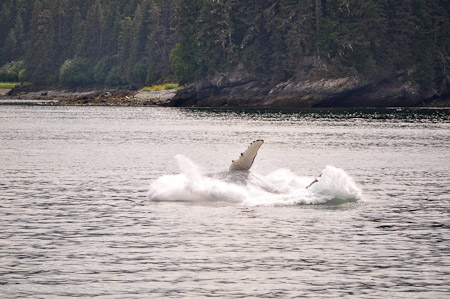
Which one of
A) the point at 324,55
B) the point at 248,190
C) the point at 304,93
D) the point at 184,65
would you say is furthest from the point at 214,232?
the point at 184,65

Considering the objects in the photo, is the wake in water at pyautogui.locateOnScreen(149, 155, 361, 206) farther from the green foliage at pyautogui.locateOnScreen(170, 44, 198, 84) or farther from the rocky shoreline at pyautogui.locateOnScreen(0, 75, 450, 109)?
the green foliage at pyautogui.locateOnScreen(170, 44, 198, 84)

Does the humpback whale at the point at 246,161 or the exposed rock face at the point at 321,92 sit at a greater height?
the exposed rock face at the point at 321,92

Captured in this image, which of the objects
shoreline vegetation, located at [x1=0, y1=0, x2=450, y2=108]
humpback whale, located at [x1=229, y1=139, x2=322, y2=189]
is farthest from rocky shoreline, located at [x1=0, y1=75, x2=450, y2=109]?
humpback whale, located at [x1=229, y1=139, x2=322, y2=189]

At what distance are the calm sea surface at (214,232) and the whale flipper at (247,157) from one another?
1146 mm

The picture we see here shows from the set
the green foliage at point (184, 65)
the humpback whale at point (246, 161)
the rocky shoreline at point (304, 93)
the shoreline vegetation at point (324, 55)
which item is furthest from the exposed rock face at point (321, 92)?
the humpback whale at point (246, 161)

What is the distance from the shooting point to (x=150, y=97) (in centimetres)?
16575

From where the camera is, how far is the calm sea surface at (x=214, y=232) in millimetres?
18844

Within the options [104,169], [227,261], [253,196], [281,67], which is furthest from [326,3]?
[227,261]

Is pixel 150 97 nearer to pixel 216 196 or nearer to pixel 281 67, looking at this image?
pixel 281 67

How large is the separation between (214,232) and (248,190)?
6.83 metres

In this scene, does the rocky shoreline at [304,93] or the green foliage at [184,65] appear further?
the green foliage at [184,65]

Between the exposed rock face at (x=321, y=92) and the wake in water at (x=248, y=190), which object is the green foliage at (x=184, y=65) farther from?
the wake in water at (x=248, y=190)

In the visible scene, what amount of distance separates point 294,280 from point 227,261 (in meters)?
2.49

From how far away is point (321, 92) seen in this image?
442 feet
